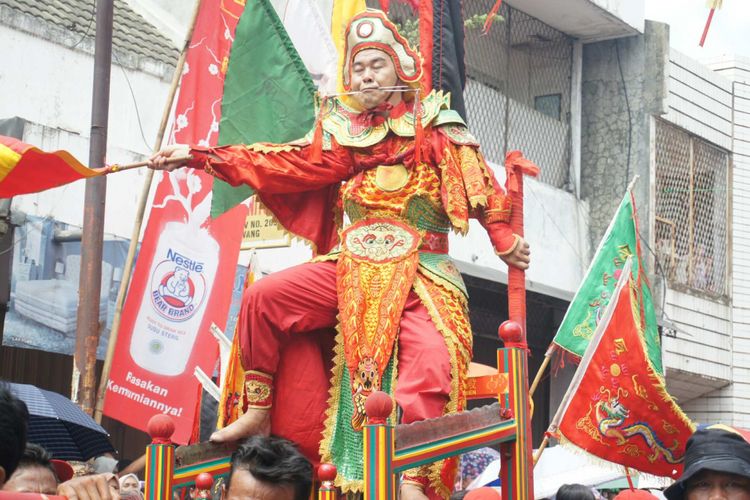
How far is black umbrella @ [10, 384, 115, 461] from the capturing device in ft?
17.6

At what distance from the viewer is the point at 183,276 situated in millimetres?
8656

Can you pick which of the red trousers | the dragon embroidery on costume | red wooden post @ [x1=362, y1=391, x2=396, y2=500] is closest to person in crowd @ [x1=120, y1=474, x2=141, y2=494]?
the red trousers

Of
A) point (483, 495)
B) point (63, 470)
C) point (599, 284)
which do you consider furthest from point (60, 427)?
point (599, 284)

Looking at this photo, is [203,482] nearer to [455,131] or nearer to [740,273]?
[455,131]

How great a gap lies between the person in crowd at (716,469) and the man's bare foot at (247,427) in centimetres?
166

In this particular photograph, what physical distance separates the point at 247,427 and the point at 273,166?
1.08 metres

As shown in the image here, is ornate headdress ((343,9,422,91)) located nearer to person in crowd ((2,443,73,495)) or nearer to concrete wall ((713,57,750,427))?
person in crowd ((2,443,73,495))

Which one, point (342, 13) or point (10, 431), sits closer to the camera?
point (10, 431)

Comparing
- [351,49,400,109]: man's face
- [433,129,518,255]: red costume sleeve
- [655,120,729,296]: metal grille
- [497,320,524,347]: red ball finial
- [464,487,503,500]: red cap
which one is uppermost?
[655,120,729,296]: metal grille

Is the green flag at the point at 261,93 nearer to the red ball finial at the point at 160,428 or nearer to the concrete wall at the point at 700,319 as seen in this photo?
the red ball finial at the point at 160,428

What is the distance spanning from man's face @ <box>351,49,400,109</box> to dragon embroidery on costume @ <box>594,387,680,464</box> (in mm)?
1945

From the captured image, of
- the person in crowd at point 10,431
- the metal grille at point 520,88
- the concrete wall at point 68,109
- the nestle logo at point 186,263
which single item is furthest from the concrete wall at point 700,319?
the person in crowd at point 10,431

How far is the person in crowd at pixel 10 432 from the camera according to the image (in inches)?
100

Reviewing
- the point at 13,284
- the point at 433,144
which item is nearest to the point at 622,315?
the point at 433,144
